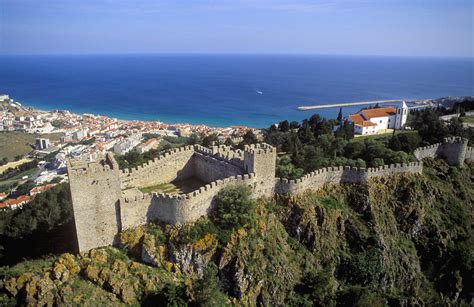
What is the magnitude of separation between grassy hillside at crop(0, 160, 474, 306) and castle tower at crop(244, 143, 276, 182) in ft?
5.90

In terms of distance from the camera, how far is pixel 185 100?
148 m

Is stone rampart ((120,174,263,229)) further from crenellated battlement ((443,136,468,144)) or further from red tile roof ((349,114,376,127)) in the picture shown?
red tile roof ((349,114,376,127))

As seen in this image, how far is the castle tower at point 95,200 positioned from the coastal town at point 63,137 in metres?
34.4

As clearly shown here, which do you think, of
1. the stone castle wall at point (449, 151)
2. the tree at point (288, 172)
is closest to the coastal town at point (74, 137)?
the tree at point (288, 172)

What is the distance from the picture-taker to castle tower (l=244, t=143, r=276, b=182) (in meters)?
21.7

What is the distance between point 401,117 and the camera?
2194 inches

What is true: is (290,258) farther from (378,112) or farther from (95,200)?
(378,112)

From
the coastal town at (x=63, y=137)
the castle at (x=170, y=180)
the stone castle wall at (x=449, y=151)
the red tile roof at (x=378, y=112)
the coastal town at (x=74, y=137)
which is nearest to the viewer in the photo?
the castle at (x=170, y=180)

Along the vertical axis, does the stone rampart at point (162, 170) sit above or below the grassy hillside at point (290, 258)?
above

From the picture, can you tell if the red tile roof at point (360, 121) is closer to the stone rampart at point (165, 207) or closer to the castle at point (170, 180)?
the castle at point (170, 180)

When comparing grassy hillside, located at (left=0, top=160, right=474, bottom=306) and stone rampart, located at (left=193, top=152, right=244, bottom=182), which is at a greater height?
stone rampart, located at (left=193, top=152, right=244, bottom=182)

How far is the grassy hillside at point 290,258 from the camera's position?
60.1ft

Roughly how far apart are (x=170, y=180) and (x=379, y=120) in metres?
41.6

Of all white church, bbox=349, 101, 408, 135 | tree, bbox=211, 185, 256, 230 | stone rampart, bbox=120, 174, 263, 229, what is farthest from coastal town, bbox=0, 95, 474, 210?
stone rampart, bbox=120, 174, 263, 229
